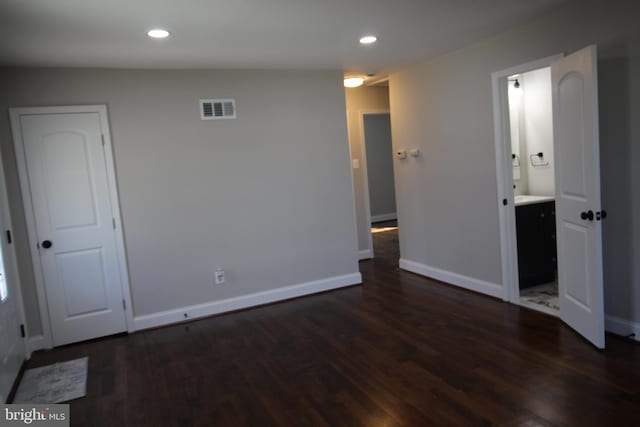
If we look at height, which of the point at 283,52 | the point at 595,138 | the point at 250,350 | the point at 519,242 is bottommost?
the point at 250,350

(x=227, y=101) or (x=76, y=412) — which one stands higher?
(x=227, y=101)

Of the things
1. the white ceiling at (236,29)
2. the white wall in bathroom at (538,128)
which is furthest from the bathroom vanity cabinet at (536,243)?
the white ceiling at (236,29)

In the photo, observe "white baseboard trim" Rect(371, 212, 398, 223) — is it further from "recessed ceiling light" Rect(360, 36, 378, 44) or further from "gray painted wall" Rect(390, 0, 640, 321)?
"recessed ceiling light" Rect(360, 36, 378, 44)

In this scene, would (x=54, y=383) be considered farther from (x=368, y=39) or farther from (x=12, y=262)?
(x=368, y=39)

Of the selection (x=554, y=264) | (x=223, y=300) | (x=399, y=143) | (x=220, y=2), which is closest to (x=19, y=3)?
(x=220, y=2)

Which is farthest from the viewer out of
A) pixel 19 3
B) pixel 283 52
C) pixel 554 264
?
pixel 554 264

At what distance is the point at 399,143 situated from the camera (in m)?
5.54

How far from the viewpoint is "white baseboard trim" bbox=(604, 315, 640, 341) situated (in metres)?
3.14

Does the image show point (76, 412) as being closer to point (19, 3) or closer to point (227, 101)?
point (19, 3)

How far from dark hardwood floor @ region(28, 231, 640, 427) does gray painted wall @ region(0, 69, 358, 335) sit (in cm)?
58

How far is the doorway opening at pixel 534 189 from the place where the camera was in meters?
4.33

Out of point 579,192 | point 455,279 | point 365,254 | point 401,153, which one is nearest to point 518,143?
point 401,153

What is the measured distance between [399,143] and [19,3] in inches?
161

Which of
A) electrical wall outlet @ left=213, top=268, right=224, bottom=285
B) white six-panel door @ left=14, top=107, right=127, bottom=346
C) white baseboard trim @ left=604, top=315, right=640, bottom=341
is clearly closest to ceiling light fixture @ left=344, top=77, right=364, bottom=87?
electrical wall outlet @ left=213, top=268, right=224, bottom=285
